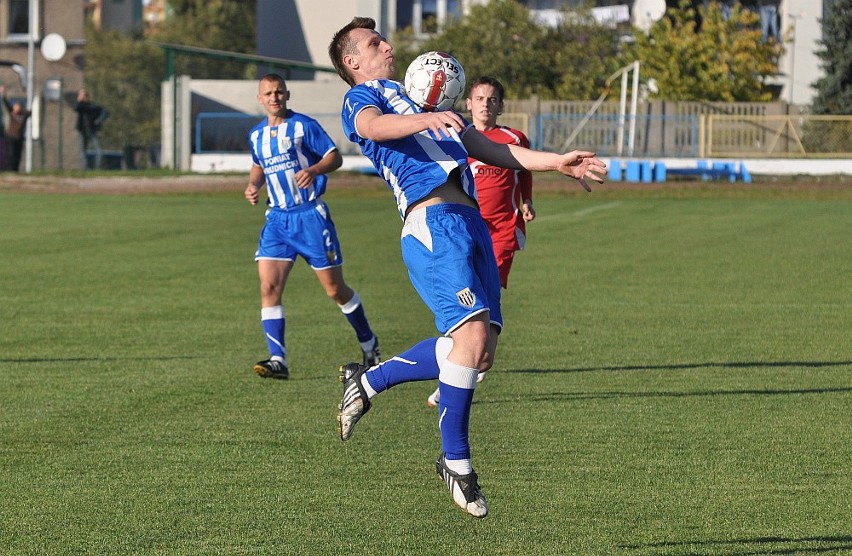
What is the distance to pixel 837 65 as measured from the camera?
49.0 m

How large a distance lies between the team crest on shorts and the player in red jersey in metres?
3.85

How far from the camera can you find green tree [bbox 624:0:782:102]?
159ft

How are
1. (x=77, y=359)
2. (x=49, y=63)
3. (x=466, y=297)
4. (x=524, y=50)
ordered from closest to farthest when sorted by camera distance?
(x=466, y=297), (x=77, y=359), (x=49, y=63), (x=524, y=50)

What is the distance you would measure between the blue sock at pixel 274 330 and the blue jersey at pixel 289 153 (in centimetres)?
78

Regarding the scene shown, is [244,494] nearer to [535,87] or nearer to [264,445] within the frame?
[264,445]

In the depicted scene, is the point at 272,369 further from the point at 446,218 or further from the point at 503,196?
the point at 446,218

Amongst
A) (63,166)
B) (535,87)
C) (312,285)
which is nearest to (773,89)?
(535,87)

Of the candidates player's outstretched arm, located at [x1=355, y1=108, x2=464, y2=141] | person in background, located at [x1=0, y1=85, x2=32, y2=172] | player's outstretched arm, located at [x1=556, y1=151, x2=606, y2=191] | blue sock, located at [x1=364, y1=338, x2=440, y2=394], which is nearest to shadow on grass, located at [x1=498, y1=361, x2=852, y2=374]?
blue sock, located at [x1=364, y1=338, x2=440, y2=394]

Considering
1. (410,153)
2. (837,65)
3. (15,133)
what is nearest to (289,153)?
(410,153)

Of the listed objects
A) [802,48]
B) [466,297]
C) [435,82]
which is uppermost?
[802,48]

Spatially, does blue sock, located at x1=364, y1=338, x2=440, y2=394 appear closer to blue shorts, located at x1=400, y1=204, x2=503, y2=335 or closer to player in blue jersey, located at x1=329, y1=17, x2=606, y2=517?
player in blue jersey, located at x1=329, y1=17, x2=606, y2=517

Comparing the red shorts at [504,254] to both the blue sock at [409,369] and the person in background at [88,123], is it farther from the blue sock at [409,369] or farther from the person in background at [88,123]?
the person in background at [88,123]

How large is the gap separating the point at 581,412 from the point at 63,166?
39.2 metres

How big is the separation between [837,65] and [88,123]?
24.8 m
